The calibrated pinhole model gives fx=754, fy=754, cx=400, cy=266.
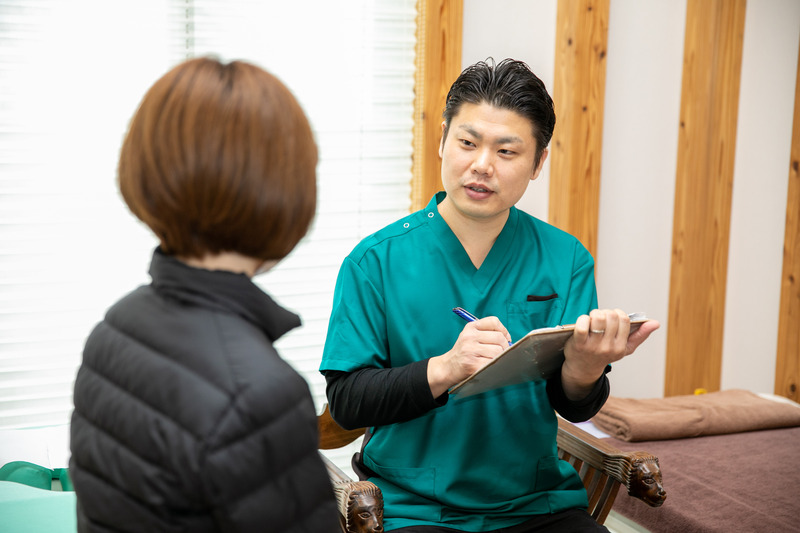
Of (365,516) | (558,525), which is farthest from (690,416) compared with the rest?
(365,516)

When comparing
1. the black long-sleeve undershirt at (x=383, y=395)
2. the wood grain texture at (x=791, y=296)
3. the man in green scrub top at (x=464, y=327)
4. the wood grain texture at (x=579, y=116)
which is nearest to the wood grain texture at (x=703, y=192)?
the wood grain texture at (x=791, y=296)

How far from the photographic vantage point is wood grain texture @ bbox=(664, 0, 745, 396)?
2.99 m

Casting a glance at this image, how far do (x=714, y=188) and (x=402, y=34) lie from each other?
4.83ft

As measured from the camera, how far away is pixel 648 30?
2926 millimetres

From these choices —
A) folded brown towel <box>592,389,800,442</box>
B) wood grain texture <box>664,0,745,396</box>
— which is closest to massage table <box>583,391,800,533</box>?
folded brown towel <box>592,389,800,442</box>

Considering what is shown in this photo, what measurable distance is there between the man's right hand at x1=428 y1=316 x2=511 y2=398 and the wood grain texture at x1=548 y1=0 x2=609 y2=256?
5.02 feet

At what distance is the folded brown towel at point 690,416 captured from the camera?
8.31 ft

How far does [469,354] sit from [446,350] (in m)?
0.27

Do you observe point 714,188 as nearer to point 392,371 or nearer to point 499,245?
point 499,245

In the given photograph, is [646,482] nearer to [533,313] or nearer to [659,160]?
[533,313]

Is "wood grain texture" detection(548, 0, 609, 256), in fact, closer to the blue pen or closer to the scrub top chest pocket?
the scrub top chest pocket

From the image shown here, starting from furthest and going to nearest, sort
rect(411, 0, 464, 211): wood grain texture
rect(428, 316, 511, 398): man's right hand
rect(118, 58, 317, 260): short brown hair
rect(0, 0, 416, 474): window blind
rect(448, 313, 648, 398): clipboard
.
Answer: rect(411, 0, 464, 211): wood grain texture → rect(0, 0, 416, 474): window blind → rect(428, 316, 511, 398): man's right hand → rect(448, 313, 648, 398): clipboard → rect(118, 58, 317, 260): short brown hair

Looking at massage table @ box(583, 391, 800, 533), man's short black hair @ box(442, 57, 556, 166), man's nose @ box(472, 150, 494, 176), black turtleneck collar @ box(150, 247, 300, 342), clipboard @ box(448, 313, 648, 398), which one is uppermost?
man's short black hair @ box(442, 57, 556, 166)

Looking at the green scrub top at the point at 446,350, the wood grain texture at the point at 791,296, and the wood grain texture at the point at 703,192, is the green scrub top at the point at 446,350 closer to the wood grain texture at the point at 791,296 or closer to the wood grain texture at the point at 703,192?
the wood grain texture at the point at 703,192
